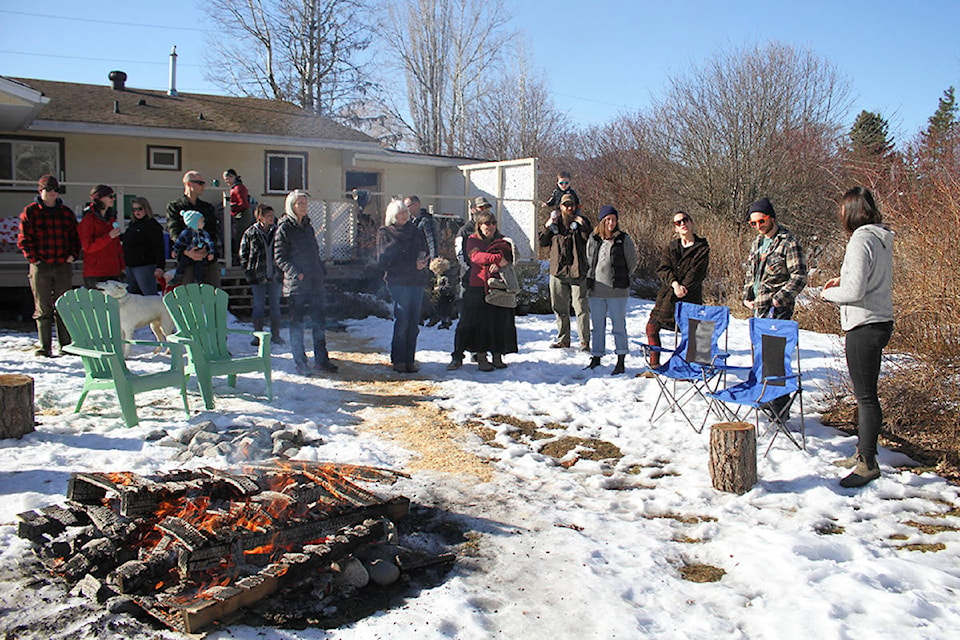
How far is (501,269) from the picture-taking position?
28.5ft

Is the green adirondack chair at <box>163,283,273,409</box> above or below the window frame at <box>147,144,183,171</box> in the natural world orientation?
below

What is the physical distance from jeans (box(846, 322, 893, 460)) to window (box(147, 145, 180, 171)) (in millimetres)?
14545

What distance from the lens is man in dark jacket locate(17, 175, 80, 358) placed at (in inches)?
325

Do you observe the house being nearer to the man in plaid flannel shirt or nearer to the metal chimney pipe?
the metal chimney pipe

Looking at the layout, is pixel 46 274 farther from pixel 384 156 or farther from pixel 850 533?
pixel 384 156

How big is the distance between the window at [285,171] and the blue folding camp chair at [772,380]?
13.2 meters

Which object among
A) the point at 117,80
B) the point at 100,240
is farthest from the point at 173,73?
the point at 100,240

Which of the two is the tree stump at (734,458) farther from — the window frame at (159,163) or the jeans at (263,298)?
the window frame at (159,163)

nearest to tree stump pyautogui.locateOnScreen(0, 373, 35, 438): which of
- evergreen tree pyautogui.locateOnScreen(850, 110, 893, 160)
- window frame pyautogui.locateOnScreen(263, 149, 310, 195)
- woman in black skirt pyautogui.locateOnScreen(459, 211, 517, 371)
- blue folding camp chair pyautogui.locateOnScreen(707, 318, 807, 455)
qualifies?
woman in black skirt pyautogui.locateOnScreen(459, 211, 517, 371)

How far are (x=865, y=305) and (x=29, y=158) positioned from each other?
50.3 ft

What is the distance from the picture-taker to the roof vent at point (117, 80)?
1730 cm

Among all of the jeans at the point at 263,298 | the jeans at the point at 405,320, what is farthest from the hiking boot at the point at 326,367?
the jeans at the point at 263,298

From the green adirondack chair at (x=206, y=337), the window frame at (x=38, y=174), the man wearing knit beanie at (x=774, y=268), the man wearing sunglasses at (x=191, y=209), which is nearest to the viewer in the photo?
the man wearing knit beanie at (x=774, y=268)

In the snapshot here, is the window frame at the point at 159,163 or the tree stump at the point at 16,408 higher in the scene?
the window frame at the point at 159,163
